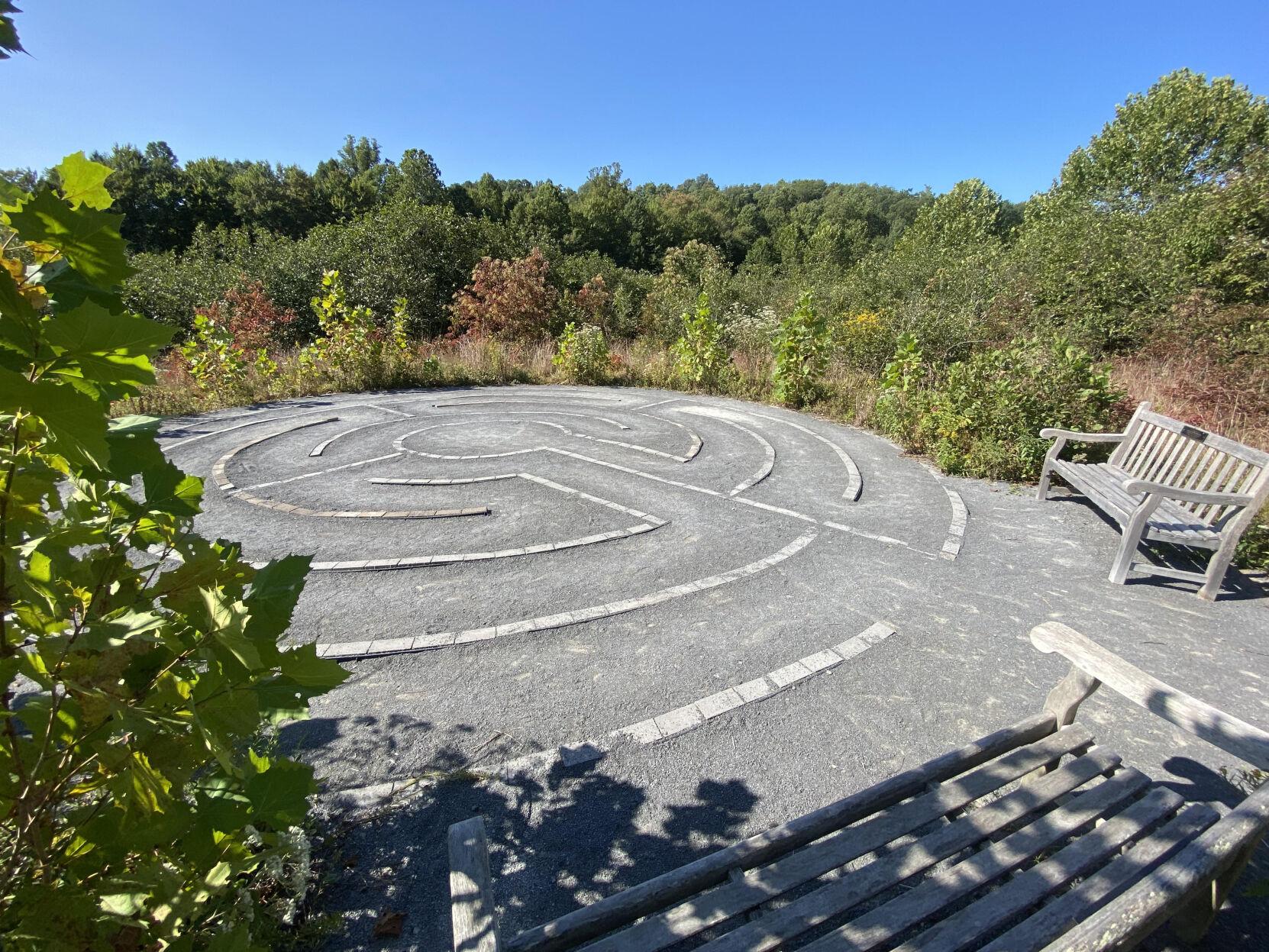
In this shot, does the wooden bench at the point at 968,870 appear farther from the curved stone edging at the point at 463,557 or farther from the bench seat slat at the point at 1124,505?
the curved stone edging at the point at 463,557

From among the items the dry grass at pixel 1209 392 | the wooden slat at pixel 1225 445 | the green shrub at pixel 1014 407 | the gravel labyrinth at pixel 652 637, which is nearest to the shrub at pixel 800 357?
the green shrub at pixel 1014 407

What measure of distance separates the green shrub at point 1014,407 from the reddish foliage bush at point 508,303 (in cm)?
1400

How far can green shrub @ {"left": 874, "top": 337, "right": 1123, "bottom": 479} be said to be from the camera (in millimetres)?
7477

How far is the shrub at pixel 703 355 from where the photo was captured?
13570 mm

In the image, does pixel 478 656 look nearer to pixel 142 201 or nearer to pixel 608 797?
pixel 608 797

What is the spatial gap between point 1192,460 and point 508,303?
1768cm

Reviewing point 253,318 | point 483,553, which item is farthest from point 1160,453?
point 253,318

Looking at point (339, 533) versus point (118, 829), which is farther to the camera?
point (339, 533)

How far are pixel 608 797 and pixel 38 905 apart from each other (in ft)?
7.41

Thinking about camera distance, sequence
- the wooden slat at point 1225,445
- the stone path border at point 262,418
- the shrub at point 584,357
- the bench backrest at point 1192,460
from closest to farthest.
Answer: the wooden slat at point 1225,445 → the bench backrest at point 1192,460 → the stone path border at point 262,418 → the shrub at point 584,357

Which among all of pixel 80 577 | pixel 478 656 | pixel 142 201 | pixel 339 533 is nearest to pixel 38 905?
pixel 80 577

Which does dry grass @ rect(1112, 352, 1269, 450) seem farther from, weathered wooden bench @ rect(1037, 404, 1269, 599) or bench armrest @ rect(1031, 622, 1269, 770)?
bench armrest @ rect(1031, 622, 1269, 770)

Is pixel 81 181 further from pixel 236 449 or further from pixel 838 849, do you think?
pixel 236 449

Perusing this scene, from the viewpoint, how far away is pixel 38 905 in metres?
0.97
